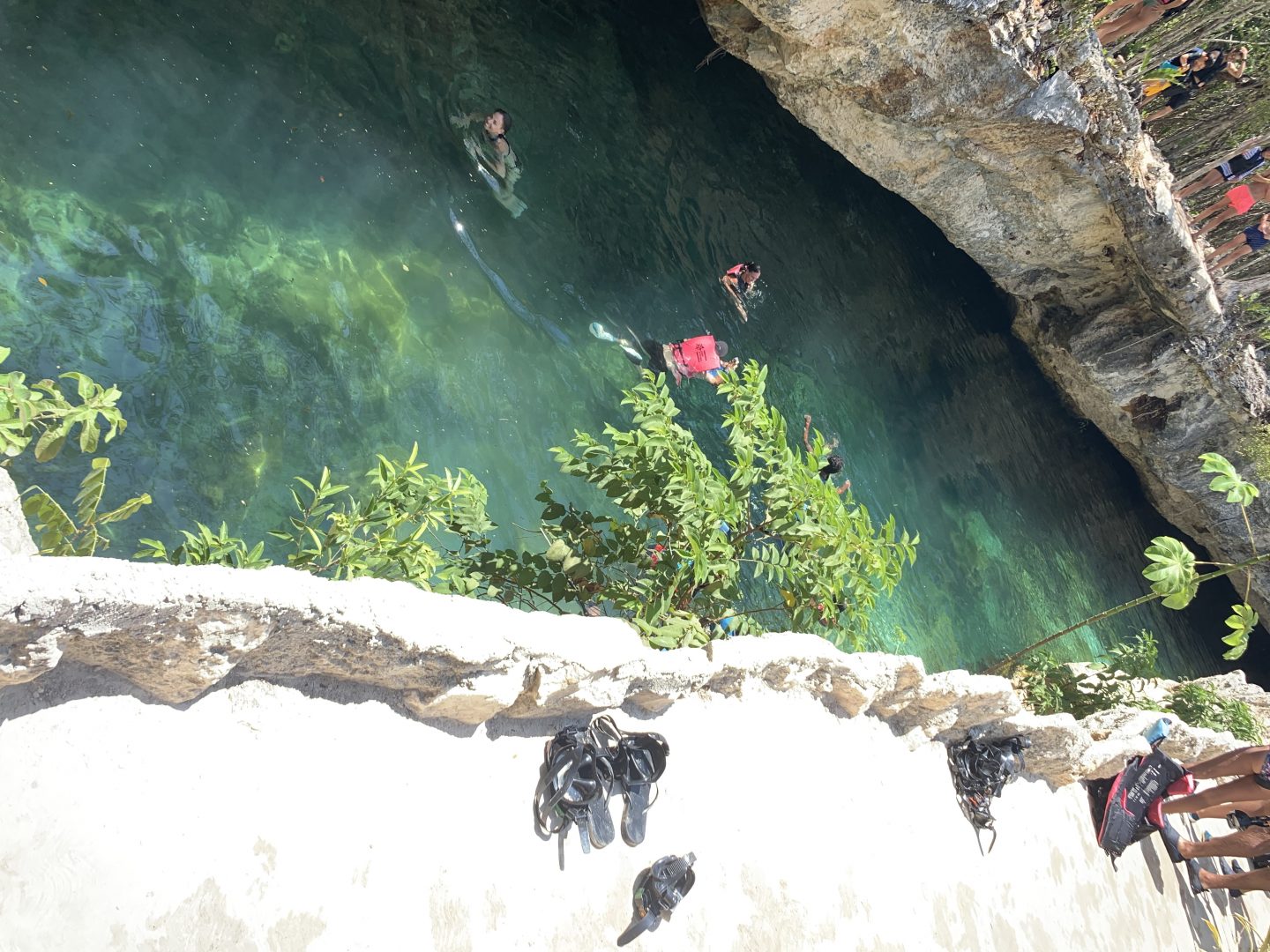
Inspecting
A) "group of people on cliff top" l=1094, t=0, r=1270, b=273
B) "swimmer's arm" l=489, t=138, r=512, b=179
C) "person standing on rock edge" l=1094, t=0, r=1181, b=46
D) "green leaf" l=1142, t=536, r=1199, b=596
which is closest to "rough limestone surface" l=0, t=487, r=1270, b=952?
"green leaf" l=1142, t=536, r=1199, b=596

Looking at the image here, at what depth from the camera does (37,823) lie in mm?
2193

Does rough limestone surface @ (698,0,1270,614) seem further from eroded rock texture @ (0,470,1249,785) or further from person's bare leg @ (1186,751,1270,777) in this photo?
eroded rock texture @ (0,470,1249,785)

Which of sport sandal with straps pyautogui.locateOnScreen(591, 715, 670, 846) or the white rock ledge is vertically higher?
the white rock ledge

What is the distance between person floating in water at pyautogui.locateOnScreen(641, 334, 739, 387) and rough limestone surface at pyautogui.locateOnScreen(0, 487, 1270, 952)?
369 cm

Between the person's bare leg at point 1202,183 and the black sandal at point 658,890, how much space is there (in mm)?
8900

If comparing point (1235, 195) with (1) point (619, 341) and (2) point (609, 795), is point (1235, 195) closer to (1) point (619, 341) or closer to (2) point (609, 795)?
(1) point (619, 341)

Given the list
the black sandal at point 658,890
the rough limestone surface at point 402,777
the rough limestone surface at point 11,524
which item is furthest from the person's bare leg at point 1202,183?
the rough limestone surface at point 11,524

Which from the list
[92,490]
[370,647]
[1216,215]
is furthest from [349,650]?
[1216,215]

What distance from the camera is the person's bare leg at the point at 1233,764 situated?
6465mm

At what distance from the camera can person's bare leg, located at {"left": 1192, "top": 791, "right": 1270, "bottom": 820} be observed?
6.36 metres

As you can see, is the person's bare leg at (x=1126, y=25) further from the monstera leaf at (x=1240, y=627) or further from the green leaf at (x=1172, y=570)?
the monstera leaf at (x=1240, y=627)

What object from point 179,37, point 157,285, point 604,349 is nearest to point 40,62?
point 179,37

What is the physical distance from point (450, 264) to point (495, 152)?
1213 mm

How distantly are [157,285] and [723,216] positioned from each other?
5.60 meters
